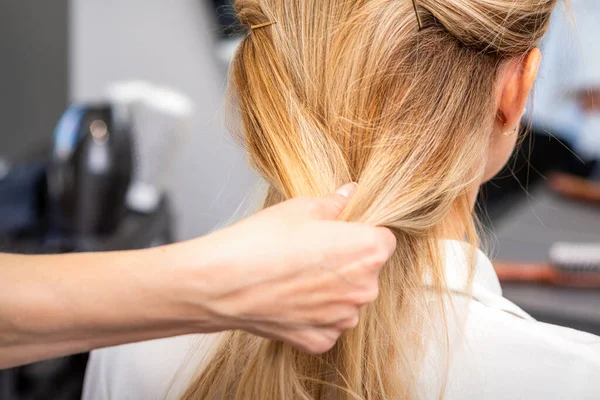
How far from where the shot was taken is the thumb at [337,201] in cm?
70

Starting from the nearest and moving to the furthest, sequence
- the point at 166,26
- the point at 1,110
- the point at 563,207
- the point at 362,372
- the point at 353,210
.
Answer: the point at 353,210 < the point at 362,372 < the point at 563,207 < the point at 1,110 < the point at 166,26

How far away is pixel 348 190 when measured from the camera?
78cm

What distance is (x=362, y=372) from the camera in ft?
2.90

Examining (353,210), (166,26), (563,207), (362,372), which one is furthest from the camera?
(166,26)

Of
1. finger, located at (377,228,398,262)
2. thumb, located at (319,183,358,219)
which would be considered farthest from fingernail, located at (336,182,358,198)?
finger, located at (377,228,398,262)

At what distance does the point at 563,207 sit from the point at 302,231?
208 cm

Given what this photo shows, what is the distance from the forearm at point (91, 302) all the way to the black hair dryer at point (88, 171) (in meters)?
1.51

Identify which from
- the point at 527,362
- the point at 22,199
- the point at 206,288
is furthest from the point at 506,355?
the point at 22,199

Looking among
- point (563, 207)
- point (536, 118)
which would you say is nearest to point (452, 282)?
point (563, 207)

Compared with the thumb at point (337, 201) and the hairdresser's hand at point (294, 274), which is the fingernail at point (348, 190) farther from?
the hairdresser's hand at point (294, 274)

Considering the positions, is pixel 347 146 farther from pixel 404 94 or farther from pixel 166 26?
pixel 166 26

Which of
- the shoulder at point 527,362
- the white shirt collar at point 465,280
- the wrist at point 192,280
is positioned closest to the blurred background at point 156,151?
the white shirt collar at point 465,280

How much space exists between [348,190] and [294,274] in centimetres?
19

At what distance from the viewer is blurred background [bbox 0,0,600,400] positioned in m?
2.01
